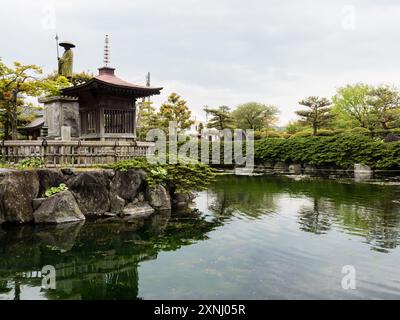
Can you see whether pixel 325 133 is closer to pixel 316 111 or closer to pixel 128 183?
pixel 316 111

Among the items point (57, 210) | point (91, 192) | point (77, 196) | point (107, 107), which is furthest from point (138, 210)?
point (107, 107)

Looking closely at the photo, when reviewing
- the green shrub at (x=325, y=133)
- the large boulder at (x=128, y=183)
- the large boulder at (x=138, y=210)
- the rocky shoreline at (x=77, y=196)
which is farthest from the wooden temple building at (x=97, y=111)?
the green shrub at (x=325, y=133)

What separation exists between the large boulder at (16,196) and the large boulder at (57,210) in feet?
1.32

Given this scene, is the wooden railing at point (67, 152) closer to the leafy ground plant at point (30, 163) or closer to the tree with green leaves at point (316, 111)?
the leafy ground plant at point (30, 163)

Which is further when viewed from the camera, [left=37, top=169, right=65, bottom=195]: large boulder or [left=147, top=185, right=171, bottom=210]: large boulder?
[left=147, top=185, right=171, bottom=210]: large boulder

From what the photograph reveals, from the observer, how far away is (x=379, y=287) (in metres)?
6.80

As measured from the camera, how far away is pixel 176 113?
41.8 m

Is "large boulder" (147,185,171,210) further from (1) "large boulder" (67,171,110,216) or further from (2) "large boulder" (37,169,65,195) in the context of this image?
(2) "large boulder" (37,169,65,195)

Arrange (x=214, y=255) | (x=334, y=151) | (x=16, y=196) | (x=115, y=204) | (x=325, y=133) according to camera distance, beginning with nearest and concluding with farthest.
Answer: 1. (x=214, y=255)
2. (x=16, y=196)
3. (x=115, y=204)
4. (x=334, y=151)
5. (x=325, y=133)

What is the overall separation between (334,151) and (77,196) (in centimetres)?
2721

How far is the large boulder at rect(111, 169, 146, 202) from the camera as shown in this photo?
13945 mm

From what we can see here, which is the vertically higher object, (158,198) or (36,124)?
(36,124)

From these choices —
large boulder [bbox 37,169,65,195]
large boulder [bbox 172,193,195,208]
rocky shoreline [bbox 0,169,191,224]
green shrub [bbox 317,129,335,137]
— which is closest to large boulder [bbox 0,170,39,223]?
rocky shoreline [bbox 0,169,191,224]

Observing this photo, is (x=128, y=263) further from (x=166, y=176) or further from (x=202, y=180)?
(x=202, y=180)
